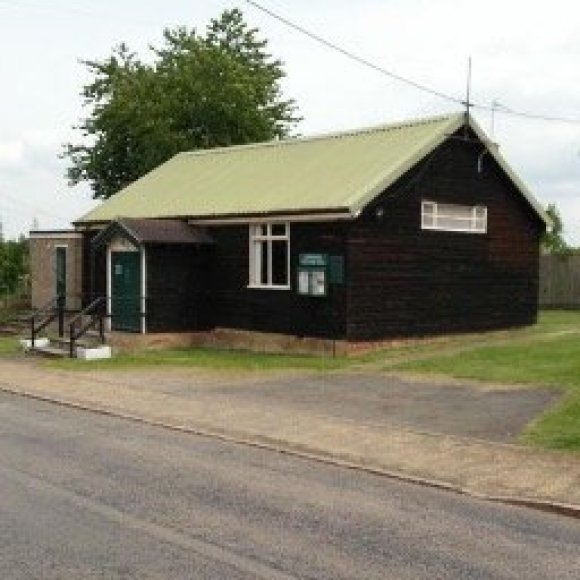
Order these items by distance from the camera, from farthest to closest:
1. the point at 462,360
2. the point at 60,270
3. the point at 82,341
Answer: the point at 60,270 < the point at 82,341 < the point at 462,360

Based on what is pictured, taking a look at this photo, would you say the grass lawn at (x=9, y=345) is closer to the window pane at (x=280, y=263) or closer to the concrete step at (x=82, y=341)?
the concrete step at (x=82, y=341)

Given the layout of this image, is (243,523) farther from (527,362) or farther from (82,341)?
(82,341)

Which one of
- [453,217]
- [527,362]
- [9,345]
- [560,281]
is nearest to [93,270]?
[9,345]

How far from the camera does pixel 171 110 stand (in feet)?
147

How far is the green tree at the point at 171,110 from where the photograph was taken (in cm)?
4453

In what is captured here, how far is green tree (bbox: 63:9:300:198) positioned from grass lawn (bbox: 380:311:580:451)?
817 inches

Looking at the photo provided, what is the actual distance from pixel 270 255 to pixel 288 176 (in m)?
2.64

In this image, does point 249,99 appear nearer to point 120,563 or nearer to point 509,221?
point 509,221

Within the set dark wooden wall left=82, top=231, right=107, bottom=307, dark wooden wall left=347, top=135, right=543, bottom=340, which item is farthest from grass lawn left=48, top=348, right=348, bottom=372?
dark wooden wall left=82, top=231, right=107, bottom=307

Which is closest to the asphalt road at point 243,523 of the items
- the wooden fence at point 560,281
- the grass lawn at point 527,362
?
the grass lawn at point 527,362

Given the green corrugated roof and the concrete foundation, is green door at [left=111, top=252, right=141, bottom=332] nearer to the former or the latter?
the concrete foundation

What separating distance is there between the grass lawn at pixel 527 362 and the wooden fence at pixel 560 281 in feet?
21.9

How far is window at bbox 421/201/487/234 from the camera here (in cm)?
2570

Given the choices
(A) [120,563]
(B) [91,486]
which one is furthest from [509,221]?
(A) [120,563]
